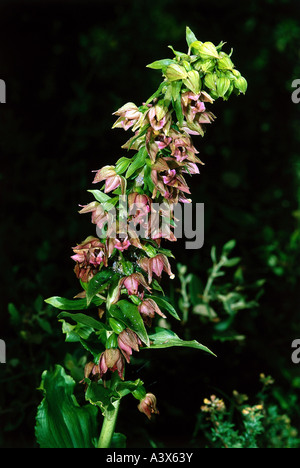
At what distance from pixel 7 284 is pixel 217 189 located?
46.5 inches

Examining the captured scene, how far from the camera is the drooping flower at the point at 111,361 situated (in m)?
1.20

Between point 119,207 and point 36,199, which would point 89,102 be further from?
point 119,207

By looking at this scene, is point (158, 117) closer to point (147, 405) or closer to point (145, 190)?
point (145, 190)

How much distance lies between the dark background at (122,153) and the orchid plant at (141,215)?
541 mm

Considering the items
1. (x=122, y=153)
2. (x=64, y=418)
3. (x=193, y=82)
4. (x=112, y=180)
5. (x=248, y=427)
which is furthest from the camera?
(x=122, y=153)

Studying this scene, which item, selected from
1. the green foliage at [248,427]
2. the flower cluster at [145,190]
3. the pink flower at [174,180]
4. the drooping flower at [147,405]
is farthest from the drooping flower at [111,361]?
the green foliage at [248,427]

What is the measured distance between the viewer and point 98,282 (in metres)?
1.20

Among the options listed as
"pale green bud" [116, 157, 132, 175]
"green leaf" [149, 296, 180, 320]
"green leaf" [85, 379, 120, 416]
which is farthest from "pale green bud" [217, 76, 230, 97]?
"green leaf" [85, 379, 120, 416]

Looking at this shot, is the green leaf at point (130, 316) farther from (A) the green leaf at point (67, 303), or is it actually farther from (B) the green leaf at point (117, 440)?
(B) the green leaf at point (117, 440)

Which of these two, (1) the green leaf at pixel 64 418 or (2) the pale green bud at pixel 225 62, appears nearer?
(2) the pale green bud at pixel 225 62

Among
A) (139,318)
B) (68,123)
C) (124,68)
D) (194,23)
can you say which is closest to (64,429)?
(139,318)

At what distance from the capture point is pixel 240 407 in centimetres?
173

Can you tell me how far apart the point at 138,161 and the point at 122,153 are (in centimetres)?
148

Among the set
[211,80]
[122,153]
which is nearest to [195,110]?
[211,80]
